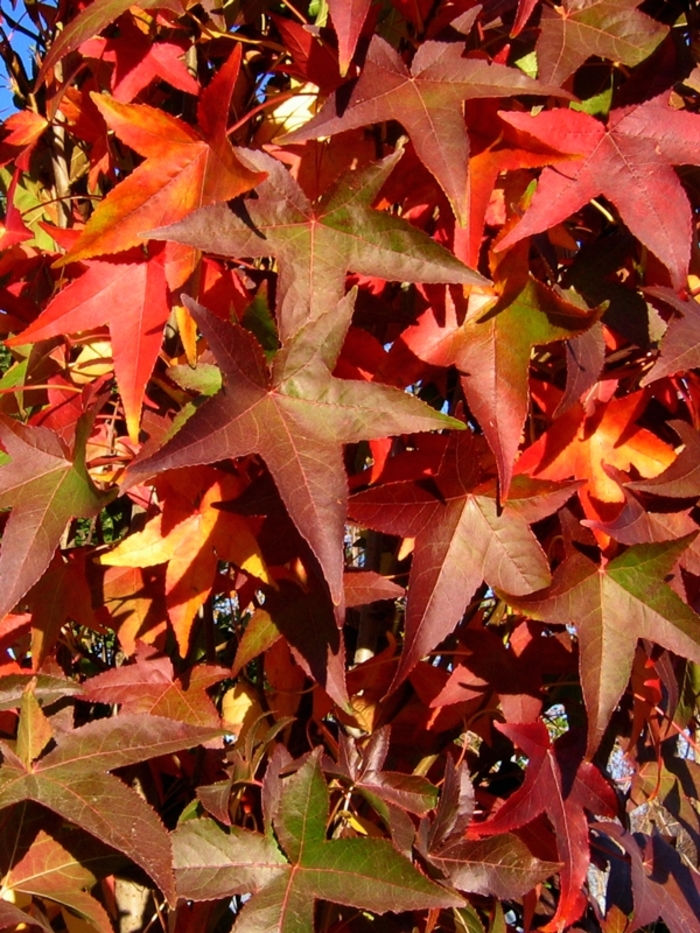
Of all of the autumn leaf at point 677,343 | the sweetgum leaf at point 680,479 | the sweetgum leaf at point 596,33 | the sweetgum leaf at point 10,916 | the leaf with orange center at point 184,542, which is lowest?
the sweetgum leaf at point 10,916

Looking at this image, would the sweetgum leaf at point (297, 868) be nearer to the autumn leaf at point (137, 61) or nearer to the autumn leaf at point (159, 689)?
the autumn leaf at point (159, 689)

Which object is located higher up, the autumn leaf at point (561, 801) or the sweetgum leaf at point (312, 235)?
the sweetgum leaf at point (312, 235)

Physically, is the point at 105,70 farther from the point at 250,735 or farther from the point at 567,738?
the point at 567,738

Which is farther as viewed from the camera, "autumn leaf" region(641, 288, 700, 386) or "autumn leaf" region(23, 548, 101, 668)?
"autumn leaf" region(23, 548, 101, 668)

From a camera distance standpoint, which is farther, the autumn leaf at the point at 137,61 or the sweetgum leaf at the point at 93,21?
the autumn leaf at the point at 137,61

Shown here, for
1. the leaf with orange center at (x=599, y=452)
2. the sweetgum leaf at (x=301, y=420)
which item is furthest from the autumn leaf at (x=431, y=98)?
the leaf with orange center at (x=599, y=452)

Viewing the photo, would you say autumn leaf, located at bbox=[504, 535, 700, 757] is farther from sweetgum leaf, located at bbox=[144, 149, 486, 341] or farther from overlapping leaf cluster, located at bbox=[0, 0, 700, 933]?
sweetgum leaf, located at bbox=[144, 149, 486, 341]

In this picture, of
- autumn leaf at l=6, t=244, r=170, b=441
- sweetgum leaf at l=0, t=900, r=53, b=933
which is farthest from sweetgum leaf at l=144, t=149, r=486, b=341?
sweetgum leaf at l=0, t=900, r=53, b=933
